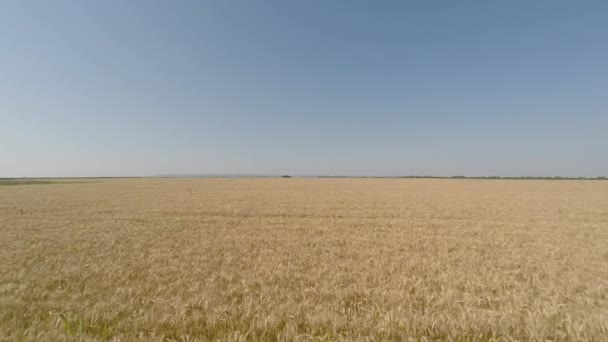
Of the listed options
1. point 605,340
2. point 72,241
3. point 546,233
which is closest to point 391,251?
point 605,340

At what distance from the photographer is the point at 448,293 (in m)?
5.31

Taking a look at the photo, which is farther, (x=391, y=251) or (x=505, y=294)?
(x=391, y=251)

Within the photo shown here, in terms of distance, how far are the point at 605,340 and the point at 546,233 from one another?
10.5m

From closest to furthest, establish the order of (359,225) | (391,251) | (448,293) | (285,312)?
(285,312) → (448,293) → (391,251) → (359,225)

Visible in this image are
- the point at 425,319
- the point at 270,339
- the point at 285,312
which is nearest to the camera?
the point at 270,339

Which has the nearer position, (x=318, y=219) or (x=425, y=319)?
(x=425, y=319)

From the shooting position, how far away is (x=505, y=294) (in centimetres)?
547

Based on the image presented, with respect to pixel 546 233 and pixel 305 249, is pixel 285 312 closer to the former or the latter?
pixel 305 249

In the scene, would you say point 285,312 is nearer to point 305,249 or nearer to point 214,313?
point 214,313

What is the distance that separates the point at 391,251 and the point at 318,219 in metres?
7.25

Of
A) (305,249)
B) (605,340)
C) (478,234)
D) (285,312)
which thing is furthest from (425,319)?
(478,234)

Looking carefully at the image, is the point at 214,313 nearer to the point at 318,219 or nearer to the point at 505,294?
the point at 505,294

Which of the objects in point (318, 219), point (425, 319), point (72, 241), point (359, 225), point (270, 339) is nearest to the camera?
point (270, 339)

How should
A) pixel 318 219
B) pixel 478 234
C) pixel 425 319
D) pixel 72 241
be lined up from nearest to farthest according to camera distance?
pixel 425 319
pixel 72 241
pixel 478 234
pixel 318 219
